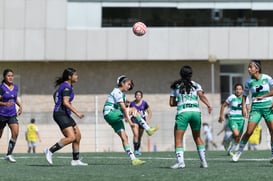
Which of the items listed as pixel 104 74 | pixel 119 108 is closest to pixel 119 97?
pixel 119 108

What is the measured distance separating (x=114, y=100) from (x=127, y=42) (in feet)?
81.9

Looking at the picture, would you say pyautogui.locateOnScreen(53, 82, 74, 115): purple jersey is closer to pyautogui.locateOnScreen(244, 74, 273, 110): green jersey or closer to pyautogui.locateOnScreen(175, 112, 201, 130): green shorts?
pyautogui.locateOnScreen(175, 112, 201, 130): green shorts

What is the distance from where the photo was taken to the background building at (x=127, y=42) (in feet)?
133

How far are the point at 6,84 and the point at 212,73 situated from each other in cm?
2559

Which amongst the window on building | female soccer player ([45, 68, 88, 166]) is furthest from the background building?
female soccer player ([45, 68, 88, 166])

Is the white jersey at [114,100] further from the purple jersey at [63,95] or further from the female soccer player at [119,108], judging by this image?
the purple jersey at [63,95]

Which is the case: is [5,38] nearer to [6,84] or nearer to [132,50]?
[132,50]

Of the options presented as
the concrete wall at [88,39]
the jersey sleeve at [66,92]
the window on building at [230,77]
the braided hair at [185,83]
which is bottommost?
the jersey sleeve at [66,92]

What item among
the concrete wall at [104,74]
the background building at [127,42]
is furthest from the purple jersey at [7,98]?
the concrete wall at [104,74]

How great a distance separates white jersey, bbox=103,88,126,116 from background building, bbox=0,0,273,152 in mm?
23461

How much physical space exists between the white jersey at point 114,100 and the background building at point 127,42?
77.0 ft

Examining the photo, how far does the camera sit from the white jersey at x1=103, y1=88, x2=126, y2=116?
15.8 metres

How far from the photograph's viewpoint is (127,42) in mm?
40844

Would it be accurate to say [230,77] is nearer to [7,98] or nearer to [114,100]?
[7,98]
